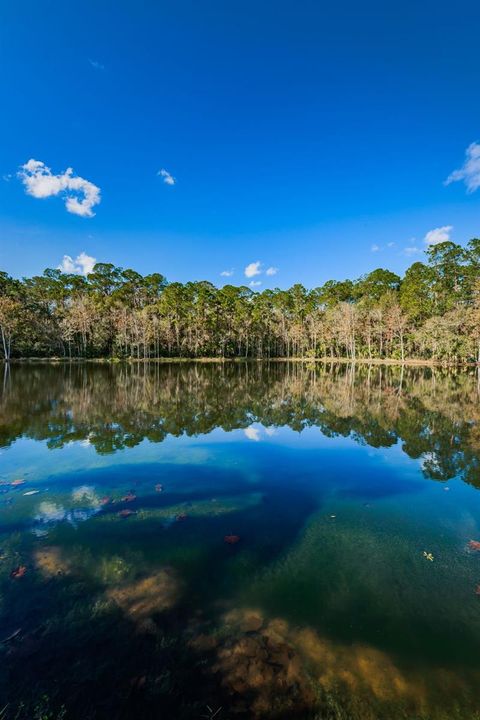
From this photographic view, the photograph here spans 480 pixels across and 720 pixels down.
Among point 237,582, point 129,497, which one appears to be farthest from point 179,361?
point 237,582

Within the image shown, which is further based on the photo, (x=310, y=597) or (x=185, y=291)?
(x=185, y=291)

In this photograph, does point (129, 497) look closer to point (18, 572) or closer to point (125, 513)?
point (125, 513)

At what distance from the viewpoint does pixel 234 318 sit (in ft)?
222

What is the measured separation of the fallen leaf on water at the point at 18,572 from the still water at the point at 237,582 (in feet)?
0.08

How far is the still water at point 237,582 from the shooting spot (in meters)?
3.17

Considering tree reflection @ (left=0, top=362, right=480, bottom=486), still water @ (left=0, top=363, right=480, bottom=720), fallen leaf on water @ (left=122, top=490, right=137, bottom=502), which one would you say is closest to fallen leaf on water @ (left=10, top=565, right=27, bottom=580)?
still water @ (left=0, top=363, right=480, bottom=720)

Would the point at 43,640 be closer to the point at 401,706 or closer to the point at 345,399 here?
the point at 401,706

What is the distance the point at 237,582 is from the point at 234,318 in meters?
64.0

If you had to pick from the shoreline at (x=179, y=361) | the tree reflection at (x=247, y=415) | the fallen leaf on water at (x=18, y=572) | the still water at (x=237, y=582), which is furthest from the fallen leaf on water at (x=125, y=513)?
the shoreline at (x=179, y=361)

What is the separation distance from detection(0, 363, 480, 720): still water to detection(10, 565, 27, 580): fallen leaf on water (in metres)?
0.02

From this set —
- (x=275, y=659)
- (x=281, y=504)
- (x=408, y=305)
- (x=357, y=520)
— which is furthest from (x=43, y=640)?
(x=408, y=305)

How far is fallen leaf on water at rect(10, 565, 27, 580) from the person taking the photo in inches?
184

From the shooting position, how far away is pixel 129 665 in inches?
133

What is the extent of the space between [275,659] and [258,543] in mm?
2128
